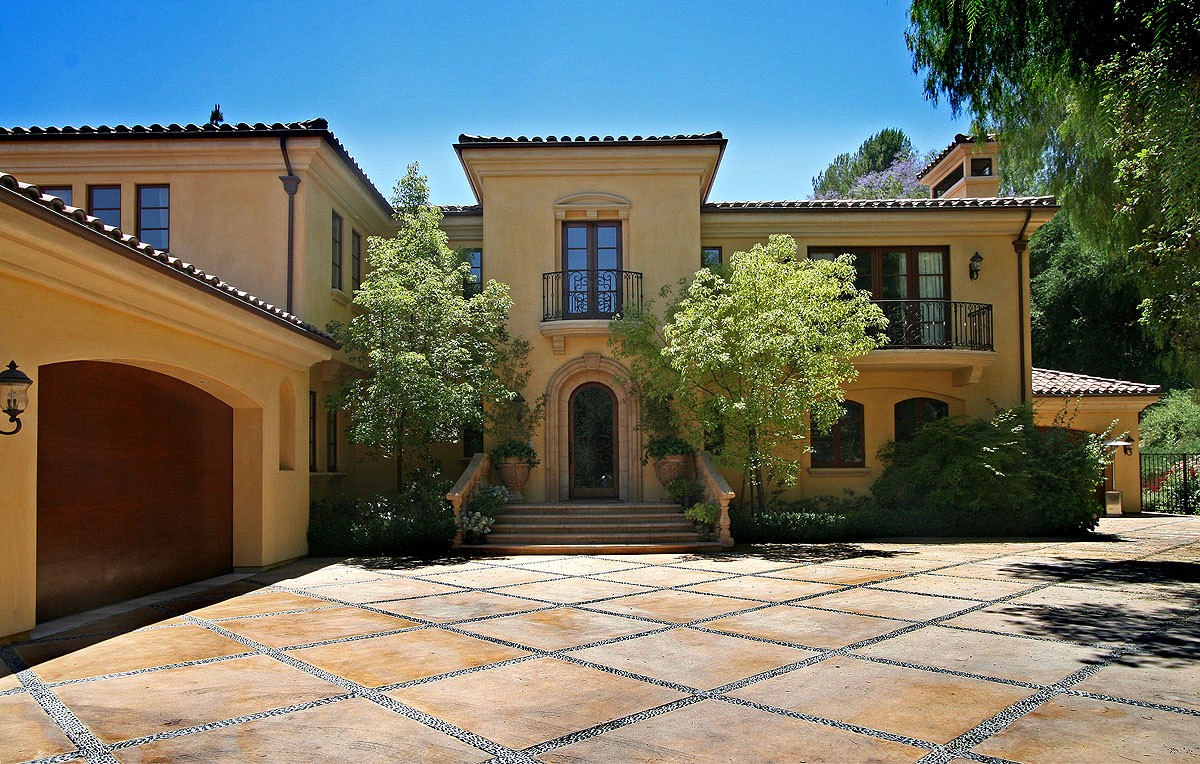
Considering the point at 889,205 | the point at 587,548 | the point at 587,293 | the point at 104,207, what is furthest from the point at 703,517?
the point at 104,207

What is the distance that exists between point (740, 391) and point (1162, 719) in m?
10.00

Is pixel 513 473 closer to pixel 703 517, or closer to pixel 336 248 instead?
pixel 703 517

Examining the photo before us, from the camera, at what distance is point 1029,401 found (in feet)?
61.4

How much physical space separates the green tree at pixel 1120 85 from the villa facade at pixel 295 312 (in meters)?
2.01

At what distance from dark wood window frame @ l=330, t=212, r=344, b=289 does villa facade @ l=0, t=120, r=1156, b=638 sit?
0.07m

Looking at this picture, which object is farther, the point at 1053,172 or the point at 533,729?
the point at 1053,172

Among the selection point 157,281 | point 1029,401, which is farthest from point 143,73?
point 1029,401

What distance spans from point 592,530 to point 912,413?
8321 mm

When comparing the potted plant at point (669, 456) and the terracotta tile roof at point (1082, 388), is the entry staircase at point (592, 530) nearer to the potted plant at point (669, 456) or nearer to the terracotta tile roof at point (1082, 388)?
the potted plant at point (669, 456)

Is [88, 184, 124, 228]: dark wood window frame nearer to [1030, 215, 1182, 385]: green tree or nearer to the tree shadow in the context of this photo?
the tree shadow

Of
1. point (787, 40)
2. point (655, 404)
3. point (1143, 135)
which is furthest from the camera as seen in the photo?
point (655, 404)

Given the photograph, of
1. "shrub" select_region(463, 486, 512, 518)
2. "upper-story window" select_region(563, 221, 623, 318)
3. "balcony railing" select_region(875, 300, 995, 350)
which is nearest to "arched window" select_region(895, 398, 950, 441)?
"balcony railing" select_region(875, 300, 995, 350)

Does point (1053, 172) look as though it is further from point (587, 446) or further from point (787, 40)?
point (587, 446)

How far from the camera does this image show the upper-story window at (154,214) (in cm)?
1551
